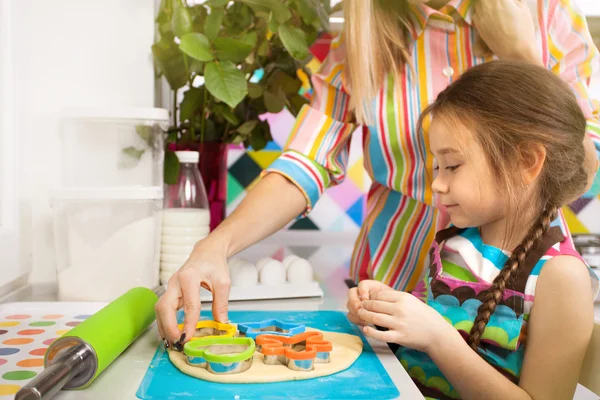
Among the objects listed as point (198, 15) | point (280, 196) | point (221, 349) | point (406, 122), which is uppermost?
point (198, 15)

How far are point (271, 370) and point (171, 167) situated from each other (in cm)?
74

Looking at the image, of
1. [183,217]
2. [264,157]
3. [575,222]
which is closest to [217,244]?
[183,217]

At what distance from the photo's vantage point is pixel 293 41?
1341 millimetres

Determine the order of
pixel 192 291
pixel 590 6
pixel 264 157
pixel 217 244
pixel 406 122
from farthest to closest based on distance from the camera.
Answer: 1. pixel 264 157
2. pixel 590 6
3. pixel 406 122
4. pixel 217 244
5. pixel 192 291

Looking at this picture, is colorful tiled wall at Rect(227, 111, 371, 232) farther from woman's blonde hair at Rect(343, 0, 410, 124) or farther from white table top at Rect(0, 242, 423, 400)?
woman's blonde hair at Rect(343, 0, 410, 124)

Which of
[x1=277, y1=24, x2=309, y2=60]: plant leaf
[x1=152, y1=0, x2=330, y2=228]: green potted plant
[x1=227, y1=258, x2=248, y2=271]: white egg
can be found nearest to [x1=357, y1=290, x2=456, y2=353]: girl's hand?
[x1=227, y1=258, x2=248, y2=271]: white egg

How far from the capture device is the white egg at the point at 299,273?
1222mm

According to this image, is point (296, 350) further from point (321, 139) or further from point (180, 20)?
point (180, 20)

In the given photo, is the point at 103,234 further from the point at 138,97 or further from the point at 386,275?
the point at 386,275

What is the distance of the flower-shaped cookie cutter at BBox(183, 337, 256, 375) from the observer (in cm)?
64

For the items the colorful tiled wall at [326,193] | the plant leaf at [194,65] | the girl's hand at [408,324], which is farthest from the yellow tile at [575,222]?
the girl's hand at [408,324]

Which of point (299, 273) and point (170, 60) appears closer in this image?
point (299, 273)

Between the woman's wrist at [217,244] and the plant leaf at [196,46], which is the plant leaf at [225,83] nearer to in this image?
the plant leaf at [196,46]

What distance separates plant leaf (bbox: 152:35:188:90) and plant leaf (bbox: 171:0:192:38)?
0.28ft
